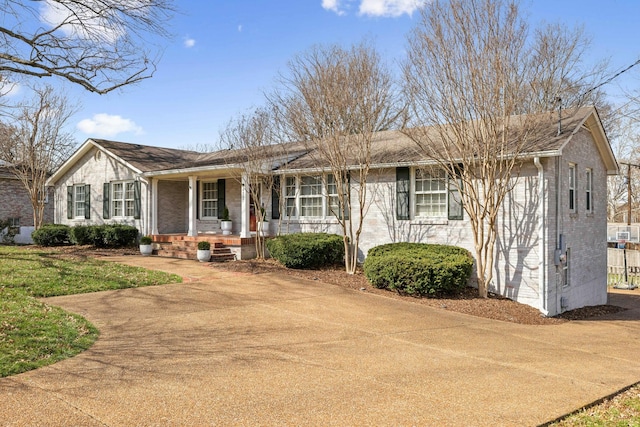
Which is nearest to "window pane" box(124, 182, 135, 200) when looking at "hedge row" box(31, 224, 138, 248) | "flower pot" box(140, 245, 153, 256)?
"hedge row" box(31, 224, 138, 248)

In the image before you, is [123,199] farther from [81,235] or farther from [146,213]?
[81,235]

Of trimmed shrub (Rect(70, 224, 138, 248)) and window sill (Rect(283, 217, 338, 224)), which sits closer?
window sill (Rect(283, 217, 338, 224))

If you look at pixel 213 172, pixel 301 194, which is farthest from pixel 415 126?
pixel 213 172

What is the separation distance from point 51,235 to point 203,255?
28.2ft

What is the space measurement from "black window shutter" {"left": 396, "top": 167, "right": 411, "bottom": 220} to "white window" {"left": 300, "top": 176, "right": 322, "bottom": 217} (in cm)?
278

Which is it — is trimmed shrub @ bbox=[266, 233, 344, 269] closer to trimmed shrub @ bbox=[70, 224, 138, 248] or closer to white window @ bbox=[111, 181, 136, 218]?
trimmed shrub @ bbox=[70, 224, 138, 248]

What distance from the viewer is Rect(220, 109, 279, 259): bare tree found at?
1561 centimetres

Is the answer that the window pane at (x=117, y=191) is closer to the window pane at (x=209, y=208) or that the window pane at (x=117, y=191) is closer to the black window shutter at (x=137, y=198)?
the black window shutter at (x=137, y=198)

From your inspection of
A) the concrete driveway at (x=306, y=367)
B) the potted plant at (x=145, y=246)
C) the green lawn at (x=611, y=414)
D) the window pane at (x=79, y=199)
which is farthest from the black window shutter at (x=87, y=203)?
the green lawn at (x=611, y=414)

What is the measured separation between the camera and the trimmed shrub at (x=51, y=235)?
19906 mm

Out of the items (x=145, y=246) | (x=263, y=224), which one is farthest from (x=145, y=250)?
(x=263, y=224)

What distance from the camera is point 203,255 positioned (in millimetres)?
15367

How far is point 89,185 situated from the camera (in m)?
21.9

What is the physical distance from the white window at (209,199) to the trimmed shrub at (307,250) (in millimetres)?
5301
